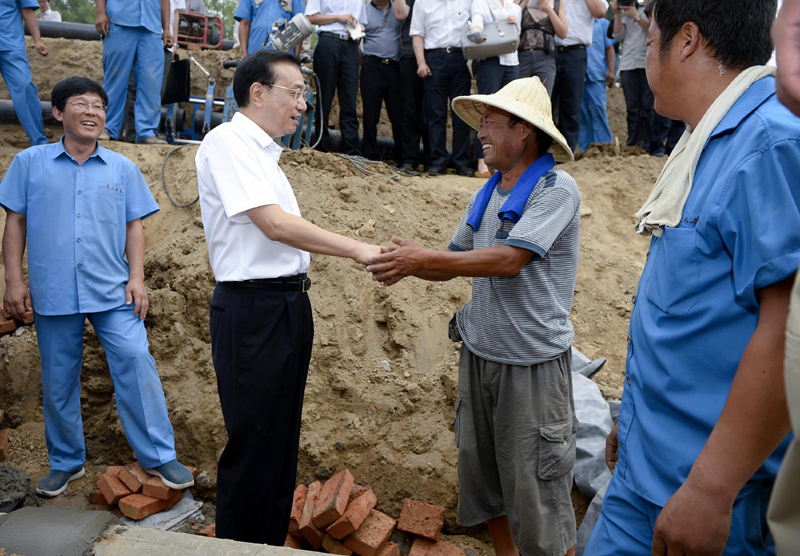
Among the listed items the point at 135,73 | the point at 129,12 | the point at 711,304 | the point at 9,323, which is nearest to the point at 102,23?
the point at 129,12

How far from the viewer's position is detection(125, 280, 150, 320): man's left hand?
3.81 meters

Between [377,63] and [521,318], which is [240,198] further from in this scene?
[377,63]

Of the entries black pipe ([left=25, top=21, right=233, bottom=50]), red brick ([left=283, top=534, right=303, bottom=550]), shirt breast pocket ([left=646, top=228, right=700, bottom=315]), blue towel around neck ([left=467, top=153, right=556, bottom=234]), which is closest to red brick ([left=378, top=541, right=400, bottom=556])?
red brick ([left=283, top=534, right=303, bottom=550])

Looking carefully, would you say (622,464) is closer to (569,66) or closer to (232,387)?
(232,387)

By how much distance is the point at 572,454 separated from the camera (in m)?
2.66

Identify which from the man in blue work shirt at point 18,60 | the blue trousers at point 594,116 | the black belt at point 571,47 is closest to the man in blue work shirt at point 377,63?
the black belt at point 571,47

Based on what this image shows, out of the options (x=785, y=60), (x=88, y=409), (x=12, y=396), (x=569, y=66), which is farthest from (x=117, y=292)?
(x=569, y=66)

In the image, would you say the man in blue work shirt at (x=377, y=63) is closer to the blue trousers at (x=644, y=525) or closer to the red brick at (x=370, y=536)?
the red brick at (x=370, y=536)

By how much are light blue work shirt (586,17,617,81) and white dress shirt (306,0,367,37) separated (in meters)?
3.37

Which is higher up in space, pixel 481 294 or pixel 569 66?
pixel 569 66

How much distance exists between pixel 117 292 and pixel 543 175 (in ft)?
8.71

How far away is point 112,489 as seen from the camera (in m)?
3.64

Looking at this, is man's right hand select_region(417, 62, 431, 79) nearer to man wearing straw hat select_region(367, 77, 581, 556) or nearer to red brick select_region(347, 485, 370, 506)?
man wearing straw hat select_region(367, 77, 581, 556)

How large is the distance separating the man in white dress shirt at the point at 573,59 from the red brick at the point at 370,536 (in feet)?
18.5
